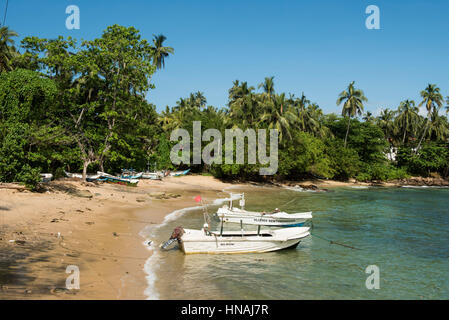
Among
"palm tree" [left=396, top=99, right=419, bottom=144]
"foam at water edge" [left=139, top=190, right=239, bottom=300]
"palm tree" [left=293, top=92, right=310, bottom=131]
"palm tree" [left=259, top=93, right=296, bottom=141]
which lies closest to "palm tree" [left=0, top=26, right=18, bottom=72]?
"foam at water edge" [left=139, top=190, right=239, bottom=300]

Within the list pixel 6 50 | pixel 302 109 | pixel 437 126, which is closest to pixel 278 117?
pixel 302 109

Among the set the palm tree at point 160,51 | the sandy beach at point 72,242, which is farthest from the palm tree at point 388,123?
the sandy beach at point 72,242

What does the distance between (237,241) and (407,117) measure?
266 feet

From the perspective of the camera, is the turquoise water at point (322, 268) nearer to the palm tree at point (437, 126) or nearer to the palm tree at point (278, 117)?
the palm tree at point (278, 117)

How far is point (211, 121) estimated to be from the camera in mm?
55312

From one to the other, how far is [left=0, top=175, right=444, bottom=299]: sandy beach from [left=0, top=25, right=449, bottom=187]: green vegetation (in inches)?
154

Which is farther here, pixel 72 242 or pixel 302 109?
pixel 302 109

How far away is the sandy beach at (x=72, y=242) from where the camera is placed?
9.25 metres

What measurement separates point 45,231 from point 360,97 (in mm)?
69757

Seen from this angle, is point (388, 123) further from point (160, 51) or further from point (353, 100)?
point (160, 51)

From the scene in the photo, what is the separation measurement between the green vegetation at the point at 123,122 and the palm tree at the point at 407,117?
Result: 0.43 m

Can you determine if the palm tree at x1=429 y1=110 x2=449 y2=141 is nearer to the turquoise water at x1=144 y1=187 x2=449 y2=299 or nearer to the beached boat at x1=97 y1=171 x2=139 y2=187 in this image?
the turquoise water at x1=144 y1=187 x2=449 y2=299

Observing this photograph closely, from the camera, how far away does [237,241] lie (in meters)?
15.5
